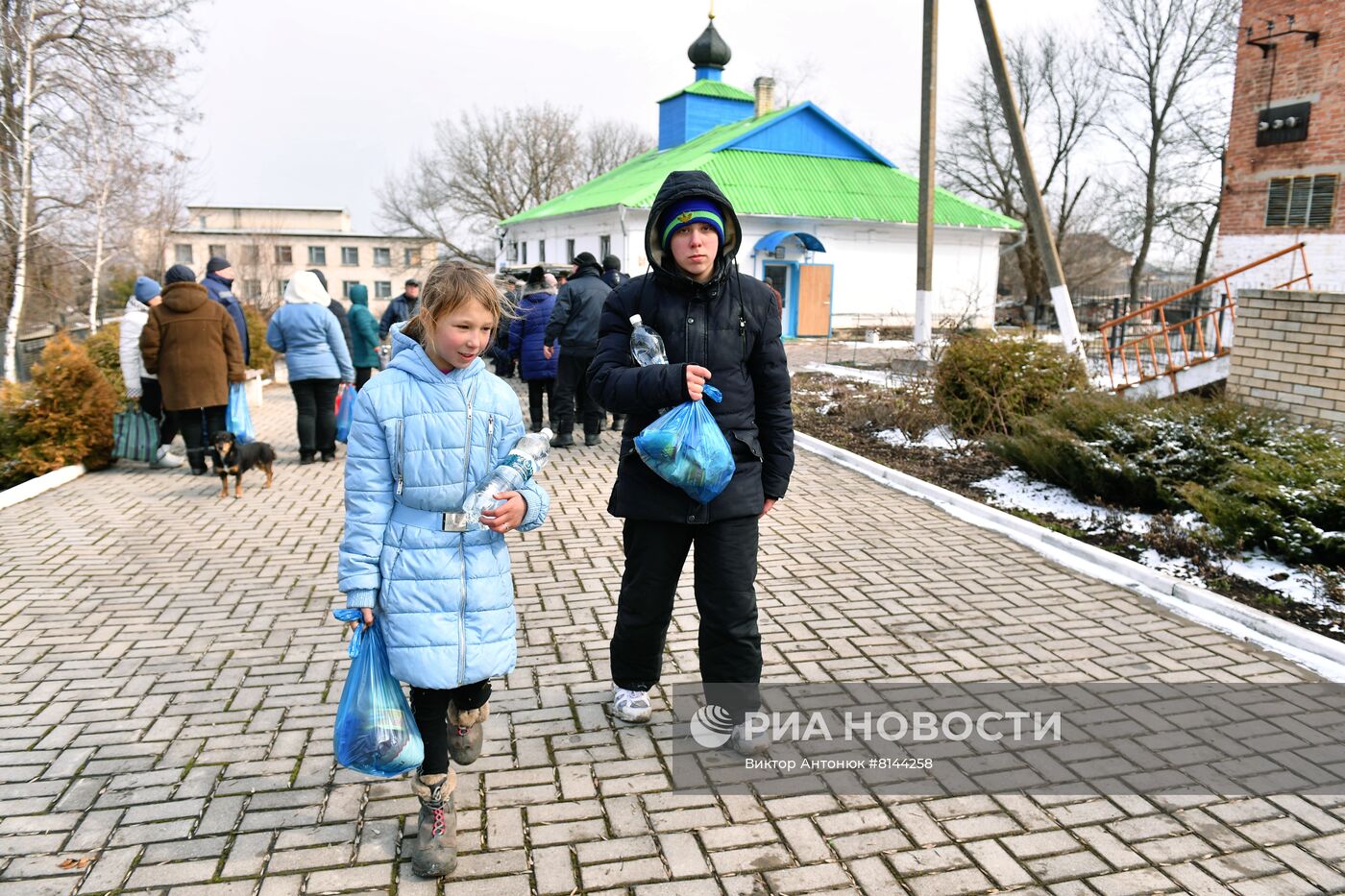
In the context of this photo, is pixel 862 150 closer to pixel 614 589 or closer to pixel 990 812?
pixel 614 589

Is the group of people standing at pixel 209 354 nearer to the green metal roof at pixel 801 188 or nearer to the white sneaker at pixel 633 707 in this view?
the white sneaker at pixel 633 707

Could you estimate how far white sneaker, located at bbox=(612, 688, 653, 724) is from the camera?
368cm

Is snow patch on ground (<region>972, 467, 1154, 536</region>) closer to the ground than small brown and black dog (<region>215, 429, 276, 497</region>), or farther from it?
closer to the ground

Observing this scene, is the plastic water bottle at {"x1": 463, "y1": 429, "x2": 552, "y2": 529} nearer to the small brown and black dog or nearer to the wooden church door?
the small brown and black dog

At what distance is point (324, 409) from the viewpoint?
918 cm

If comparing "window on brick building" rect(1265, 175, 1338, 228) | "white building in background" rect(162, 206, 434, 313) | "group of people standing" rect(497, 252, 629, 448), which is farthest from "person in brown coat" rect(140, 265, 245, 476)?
"white building in background" rect(162, 206, 434, 313)

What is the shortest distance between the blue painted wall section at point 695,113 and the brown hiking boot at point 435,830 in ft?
114

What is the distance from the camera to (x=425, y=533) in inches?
106

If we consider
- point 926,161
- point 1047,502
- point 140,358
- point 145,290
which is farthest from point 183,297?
point 926,161

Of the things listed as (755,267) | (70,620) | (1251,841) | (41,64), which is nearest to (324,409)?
Answer: (70,620)

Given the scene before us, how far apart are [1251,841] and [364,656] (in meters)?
2.81

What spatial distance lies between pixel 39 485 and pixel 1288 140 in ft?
68.3

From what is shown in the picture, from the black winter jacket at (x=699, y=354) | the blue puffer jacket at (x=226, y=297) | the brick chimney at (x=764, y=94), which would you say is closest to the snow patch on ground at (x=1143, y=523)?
the black winter jacket at (x=699, y=354)

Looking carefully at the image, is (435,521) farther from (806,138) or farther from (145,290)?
(806,138)
